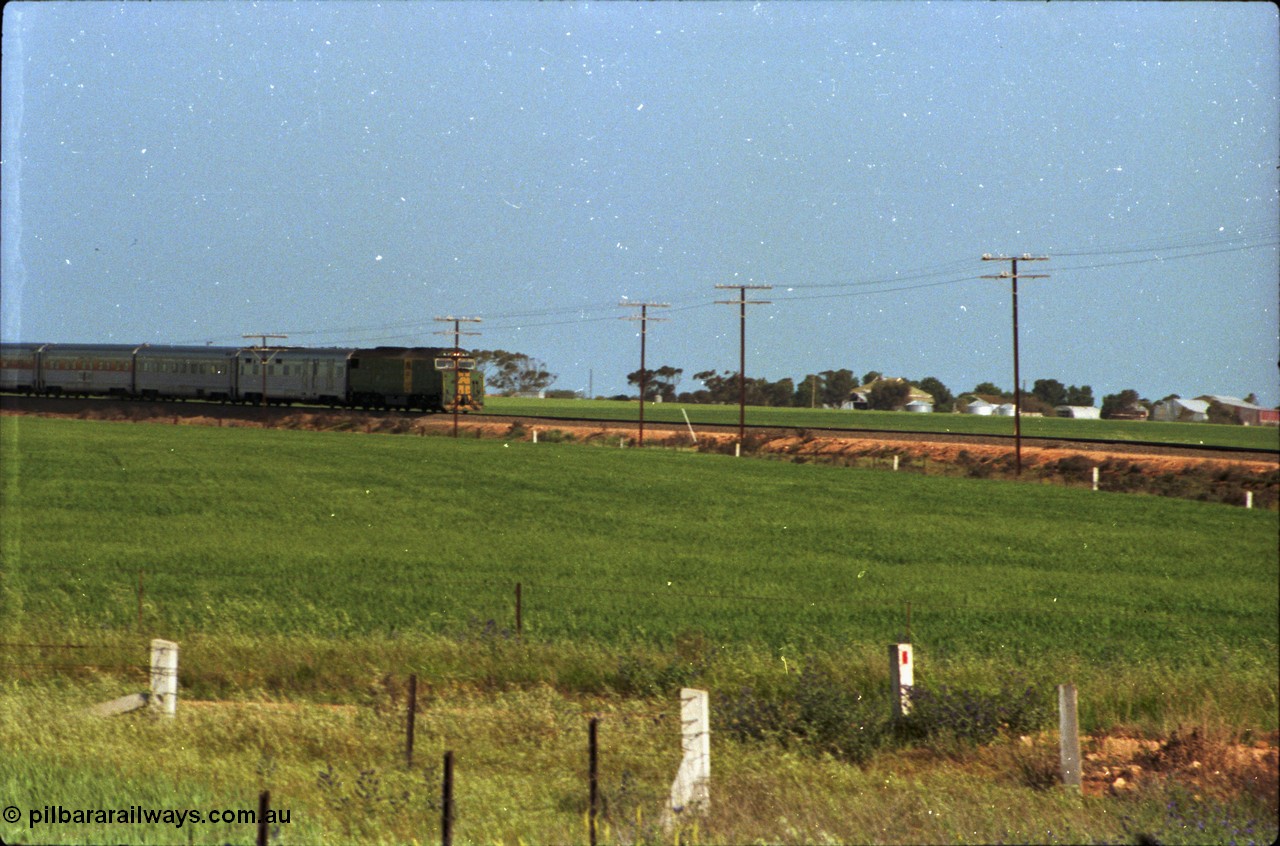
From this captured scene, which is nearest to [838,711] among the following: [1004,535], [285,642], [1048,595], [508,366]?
[285,642]

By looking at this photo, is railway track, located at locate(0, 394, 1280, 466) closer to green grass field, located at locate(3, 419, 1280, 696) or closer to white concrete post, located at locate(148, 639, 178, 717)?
green grass field, located at locate(3, 419, 1280, 696)

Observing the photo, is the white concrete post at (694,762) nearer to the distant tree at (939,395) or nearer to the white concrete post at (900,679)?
the white concrete post at (900,679)

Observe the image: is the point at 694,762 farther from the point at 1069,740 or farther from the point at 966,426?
the point at 966,426

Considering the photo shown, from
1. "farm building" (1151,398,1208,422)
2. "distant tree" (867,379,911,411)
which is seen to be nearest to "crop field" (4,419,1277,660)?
"farm building" (1151,398,1208,422)

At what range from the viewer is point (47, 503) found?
1286 inches

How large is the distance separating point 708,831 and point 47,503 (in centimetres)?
2950

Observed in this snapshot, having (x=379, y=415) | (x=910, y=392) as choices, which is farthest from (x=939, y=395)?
(x=379, y=415)

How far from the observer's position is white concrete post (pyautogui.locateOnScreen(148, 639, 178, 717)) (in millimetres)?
11000

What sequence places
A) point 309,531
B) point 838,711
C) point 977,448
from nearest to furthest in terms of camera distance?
point 838,711 → point 309,531 → point 977,448

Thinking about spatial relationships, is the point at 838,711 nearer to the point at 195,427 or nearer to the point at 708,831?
the point at 708,831

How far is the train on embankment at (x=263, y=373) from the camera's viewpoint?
64.9m

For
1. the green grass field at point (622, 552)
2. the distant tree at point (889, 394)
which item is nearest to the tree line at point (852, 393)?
the distant tree at point (889, 394)

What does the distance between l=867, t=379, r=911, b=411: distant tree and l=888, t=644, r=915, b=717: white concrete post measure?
5405 inches

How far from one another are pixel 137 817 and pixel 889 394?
143 m
